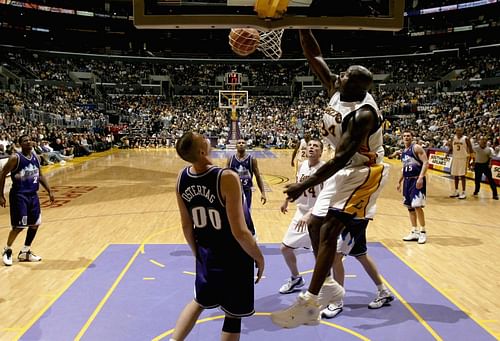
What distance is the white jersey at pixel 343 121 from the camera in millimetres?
3127

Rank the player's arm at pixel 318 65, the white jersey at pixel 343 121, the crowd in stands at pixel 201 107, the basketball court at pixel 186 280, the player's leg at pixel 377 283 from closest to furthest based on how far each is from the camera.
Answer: the white jersey at pixel 343 121
the player's arm at pixel 318 65
the basketball court at pixel 186 280
the player's leg at pixel 377 283
the crowd in stands at pixel 201 107

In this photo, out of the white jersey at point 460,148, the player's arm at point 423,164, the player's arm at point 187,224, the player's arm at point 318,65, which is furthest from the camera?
the white jersey at point 460,148

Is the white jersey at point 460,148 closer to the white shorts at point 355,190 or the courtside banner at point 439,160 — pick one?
the courtside banner at point 439,160

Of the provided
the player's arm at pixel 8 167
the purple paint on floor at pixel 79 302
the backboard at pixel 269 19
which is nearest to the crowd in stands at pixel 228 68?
the backboard at pixel 269 19

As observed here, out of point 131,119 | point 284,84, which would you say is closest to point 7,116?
point 131,119

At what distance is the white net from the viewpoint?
5562 millimetres

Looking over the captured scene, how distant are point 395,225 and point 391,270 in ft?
9.91

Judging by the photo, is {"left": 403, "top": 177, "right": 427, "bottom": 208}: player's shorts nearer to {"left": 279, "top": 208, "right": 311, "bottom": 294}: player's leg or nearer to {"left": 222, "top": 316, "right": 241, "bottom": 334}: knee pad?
{"left": 279, "top": 208, "right": 311, "bottom": 294}: player's leg

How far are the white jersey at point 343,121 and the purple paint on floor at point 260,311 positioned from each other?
1604 millimetres

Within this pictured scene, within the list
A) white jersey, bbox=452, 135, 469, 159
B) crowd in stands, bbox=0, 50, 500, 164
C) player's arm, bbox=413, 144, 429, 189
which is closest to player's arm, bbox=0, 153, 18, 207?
player's arm, bbox=413, 144, 429, 189

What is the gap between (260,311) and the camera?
4.35m

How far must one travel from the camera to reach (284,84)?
43.5 metres

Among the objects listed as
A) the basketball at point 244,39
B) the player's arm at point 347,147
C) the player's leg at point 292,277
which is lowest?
the player's leg at point 292,277

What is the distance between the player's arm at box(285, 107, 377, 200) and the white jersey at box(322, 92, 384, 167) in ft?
0.30
